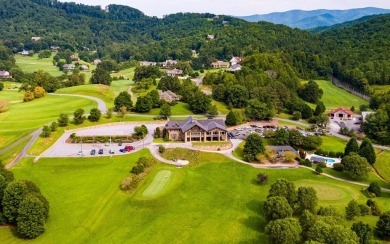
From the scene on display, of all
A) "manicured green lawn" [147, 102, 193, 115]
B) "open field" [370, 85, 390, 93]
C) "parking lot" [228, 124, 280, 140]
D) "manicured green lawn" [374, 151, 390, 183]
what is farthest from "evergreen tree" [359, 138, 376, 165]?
"open field" [370, 85, 390, 93]

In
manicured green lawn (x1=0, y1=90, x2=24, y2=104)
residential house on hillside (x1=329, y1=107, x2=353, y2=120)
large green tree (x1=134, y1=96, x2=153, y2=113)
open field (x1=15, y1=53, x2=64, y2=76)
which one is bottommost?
residential house on hillside (x1=329, y1=107, x2=353, y2=120)

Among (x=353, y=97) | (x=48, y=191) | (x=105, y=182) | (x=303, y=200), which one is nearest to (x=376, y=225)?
(x=303, y=200)

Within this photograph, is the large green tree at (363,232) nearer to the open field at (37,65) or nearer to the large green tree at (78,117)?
the large green tree at (78,117)

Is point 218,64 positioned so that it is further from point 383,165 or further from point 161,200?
point 161,200

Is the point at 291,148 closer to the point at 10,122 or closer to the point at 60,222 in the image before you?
the point at 60,222

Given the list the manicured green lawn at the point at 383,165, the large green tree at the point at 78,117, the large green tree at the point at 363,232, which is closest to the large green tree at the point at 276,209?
the large green tree at the point at 363,232

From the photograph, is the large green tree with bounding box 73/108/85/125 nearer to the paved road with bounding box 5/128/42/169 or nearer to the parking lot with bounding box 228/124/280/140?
the paved road with bounding box 5/128/42/169
